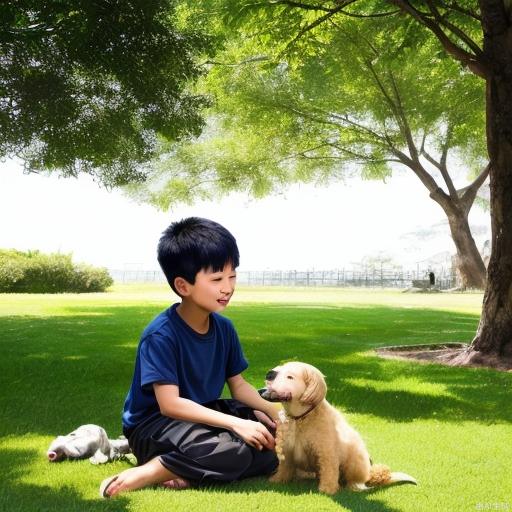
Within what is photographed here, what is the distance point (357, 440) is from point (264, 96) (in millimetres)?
25934

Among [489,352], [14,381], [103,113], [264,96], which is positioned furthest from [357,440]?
[264,96]

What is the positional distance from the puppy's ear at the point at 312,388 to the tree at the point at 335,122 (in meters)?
21.9

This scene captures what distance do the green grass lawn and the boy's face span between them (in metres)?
1.08

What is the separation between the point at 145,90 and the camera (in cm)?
1271

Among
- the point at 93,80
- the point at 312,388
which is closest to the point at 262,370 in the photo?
the point at 312,388

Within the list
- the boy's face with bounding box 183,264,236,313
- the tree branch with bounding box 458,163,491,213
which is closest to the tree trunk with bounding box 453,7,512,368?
the boy's face with bounding box 183,264,236,313

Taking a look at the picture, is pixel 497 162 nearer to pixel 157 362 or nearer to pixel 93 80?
pixel 93 80

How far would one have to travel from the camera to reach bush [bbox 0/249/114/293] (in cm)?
3659

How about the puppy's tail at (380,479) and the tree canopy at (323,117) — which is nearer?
the puppy's tail at (380,479)

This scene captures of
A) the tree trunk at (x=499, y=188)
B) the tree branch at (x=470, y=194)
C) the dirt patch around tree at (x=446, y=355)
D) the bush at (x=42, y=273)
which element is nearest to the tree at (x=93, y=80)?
the tree trunk at (x=499, y=188)

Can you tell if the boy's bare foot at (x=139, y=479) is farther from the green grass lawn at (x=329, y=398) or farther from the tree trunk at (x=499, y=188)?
the tree trunk at (x=499, y=188)

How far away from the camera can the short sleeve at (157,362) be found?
409cm

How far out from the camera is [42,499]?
161 inches

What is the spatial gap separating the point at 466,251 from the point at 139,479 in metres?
31.1
